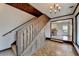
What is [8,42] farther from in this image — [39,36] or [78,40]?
[78,40]

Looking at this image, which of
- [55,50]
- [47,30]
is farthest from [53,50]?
[47,30]

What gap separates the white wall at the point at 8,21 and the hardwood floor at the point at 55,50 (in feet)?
2.15

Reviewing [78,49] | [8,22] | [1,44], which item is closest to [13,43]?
[1,44]

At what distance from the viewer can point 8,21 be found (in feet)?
7.17

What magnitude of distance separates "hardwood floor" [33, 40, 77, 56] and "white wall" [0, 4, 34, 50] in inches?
25.7

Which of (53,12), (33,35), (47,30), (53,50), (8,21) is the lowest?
(53,50)

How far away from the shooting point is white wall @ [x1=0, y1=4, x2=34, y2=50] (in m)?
2.13

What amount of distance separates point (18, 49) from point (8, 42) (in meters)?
0.26

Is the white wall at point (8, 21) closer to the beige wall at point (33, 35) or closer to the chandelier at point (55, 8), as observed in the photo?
the beige wall at point (33, 35)

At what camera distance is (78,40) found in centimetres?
225

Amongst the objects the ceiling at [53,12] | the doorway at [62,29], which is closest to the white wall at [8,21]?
the ceiling at [53,12]

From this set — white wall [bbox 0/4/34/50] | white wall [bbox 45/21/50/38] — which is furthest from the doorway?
white wall [bbox 0/4/34/50]

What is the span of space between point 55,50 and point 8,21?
120 cm

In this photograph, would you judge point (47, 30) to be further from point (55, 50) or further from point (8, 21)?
point (8, 21)
